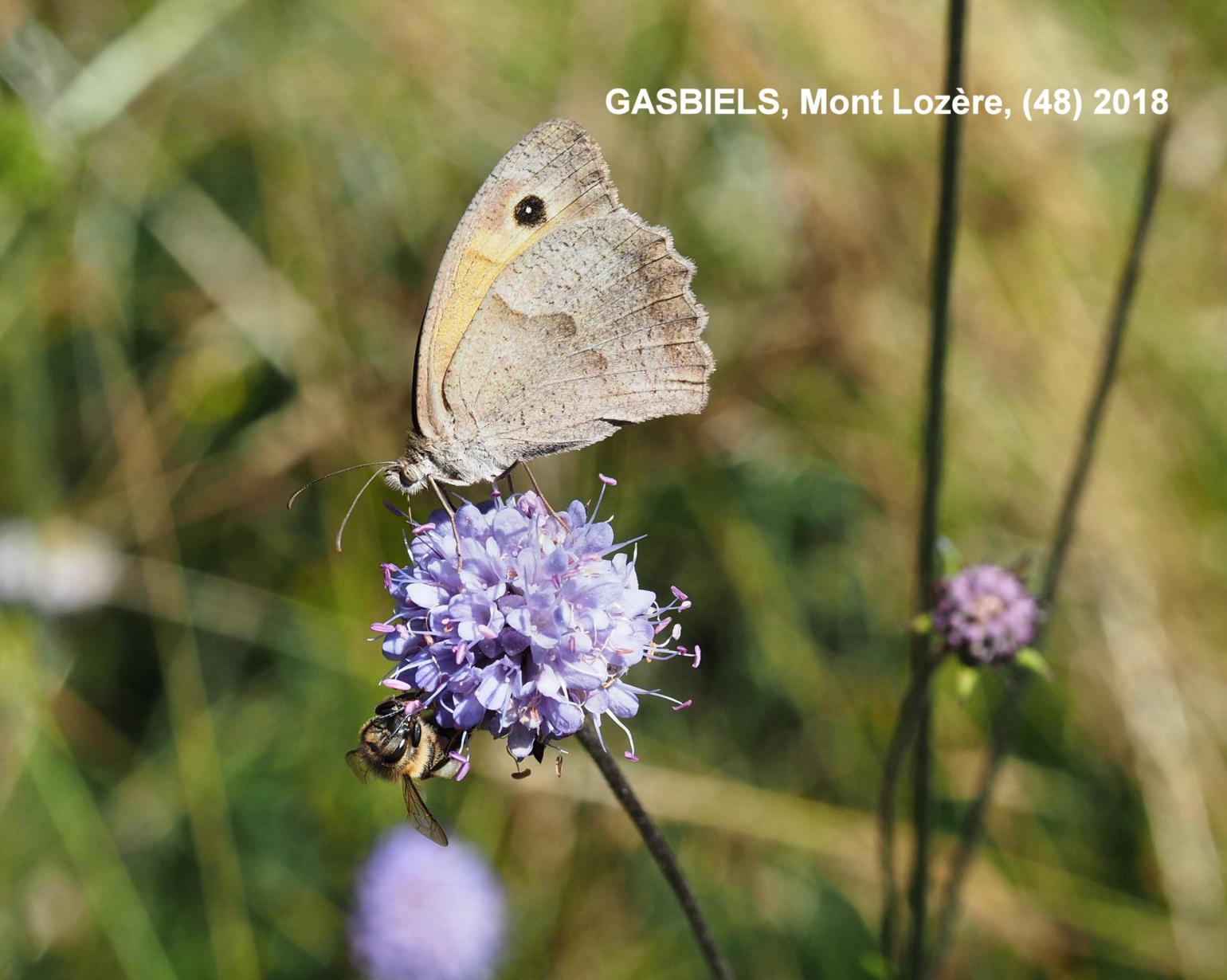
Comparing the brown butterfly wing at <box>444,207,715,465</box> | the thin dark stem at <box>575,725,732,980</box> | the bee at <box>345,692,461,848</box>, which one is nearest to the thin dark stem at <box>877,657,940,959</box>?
the thin dark stem at <box>575,725,732,980</box>

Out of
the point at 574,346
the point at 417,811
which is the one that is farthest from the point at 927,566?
the point at 417,811

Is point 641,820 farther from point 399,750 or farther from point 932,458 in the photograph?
point 932,458

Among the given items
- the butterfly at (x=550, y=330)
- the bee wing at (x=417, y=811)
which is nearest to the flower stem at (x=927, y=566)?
the butterfly at (x=550, y=330)

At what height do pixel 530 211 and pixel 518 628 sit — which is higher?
pixel 530 211

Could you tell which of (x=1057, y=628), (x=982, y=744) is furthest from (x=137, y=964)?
(x=1057, y=628)

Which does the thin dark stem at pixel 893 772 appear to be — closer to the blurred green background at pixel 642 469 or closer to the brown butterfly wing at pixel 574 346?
the brown butterfly wing at pixel 574 346
